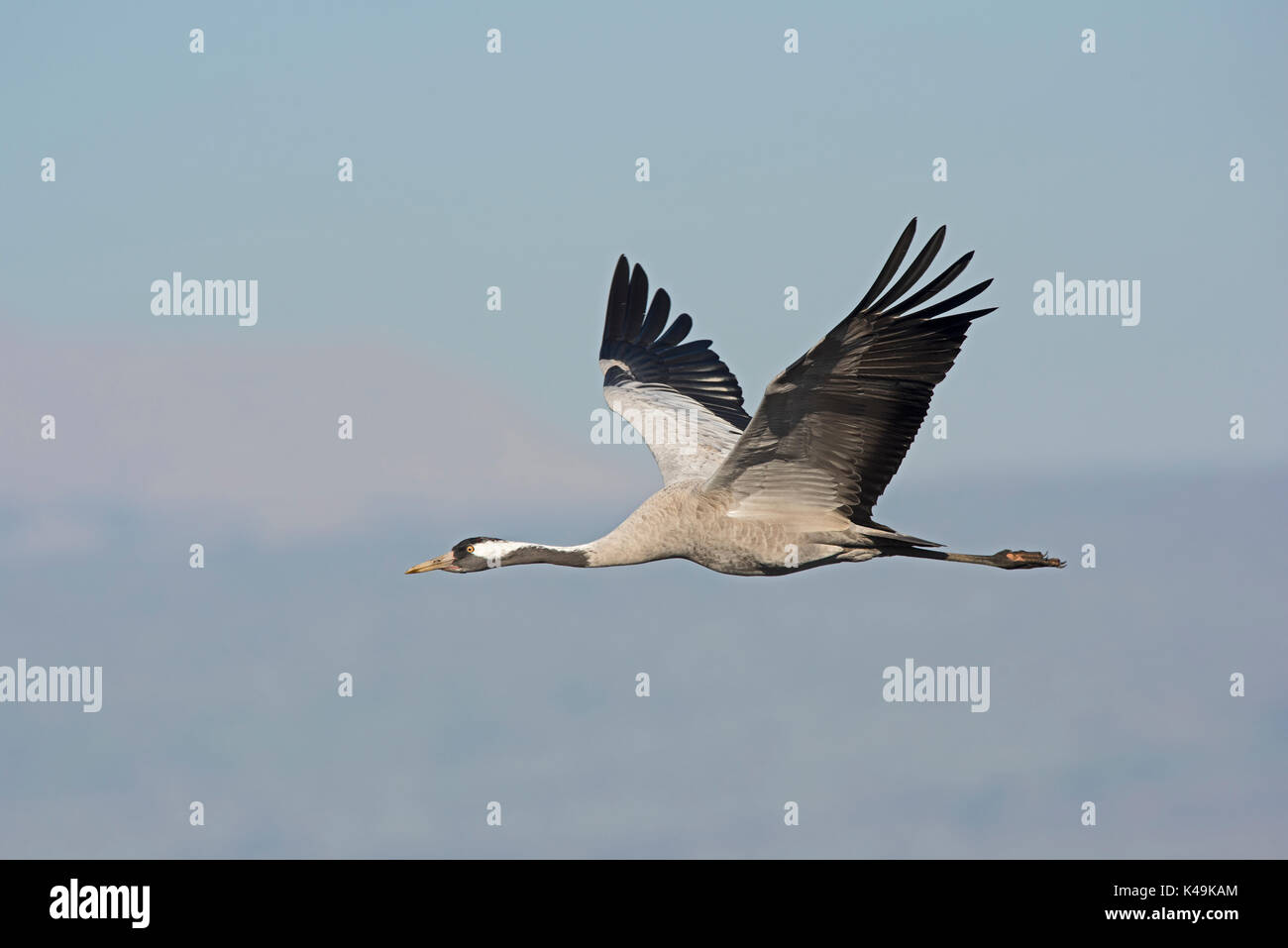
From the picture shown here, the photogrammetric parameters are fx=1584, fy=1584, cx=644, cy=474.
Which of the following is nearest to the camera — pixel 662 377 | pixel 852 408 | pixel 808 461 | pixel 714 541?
pixel 852 408

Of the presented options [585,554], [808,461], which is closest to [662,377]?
[585,554]

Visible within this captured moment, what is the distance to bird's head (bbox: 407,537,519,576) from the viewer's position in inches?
587

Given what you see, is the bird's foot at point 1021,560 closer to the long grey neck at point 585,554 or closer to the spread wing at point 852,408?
the spread wing at point 852,408

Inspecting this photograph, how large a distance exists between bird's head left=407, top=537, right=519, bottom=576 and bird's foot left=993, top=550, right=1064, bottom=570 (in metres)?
4.68

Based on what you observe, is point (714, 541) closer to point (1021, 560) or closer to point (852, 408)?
point (852, 408)

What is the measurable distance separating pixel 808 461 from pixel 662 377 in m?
4.97

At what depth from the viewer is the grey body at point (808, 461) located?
12.8 m

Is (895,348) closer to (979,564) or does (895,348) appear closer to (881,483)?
(881,483)

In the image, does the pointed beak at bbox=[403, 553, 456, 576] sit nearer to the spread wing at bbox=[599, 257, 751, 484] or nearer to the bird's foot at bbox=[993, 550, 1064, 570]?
the spread wing at bbox=[599, 257, 751, 484]

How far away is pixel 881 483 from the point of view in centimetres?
1415

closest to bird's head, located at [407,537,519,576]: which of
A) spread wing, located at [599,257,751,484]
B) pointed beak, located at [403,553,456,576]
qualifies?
pointed beak, located at [403,553,456,576]

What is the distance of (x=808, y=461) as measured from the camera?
13.9 m

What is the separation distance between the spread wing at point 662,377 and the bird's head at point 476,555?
2.57m
